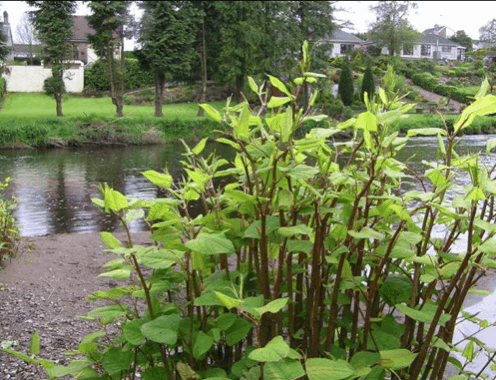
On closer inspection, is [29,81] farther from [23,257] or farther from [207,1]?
[23,257]

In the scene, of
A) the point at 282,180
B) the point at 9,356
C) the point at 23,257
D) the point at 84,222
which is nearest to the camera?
the point at 282,180

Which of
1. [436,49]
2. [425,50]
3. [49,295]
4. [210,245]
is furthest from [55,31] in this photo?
[210,245]

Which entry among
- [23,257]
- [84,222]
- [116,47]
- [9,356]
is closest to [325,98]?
[116,47]

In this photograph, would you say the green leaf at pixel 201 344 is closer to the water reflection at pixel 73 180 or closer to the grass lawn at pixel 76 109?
the water reflection at pixel 73 180

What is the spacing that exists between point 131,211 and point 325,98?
82.4 ft

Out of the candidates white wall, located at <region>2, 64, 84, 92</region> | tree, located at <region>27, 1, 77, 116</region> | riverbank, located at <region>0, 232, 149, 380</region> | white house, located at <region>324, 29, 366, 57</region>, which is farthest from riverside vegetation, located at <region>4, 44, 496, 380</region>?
white house, located at <region>324, 29, 366, 57</region>

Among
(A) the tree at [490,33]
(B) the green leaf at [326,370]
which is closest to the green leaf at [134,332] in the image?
(B) the green leaf at [326,370]

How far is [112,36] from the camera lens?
971 inches

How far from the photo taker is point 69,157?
52.3 ft

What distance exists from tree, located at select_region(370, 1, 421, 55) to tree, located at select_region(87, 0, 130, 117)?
10.9 metres

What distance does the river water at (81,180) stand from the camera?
6.82 meters

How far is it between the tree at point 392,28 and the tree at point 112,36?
10913 mm

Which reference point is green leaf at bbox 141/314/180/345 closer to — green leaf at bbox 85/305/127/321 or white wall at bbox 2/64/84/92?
green leaf at bbox 85/305/127/321

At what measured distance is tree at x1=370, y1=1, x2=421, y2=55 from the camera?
1673 cm
